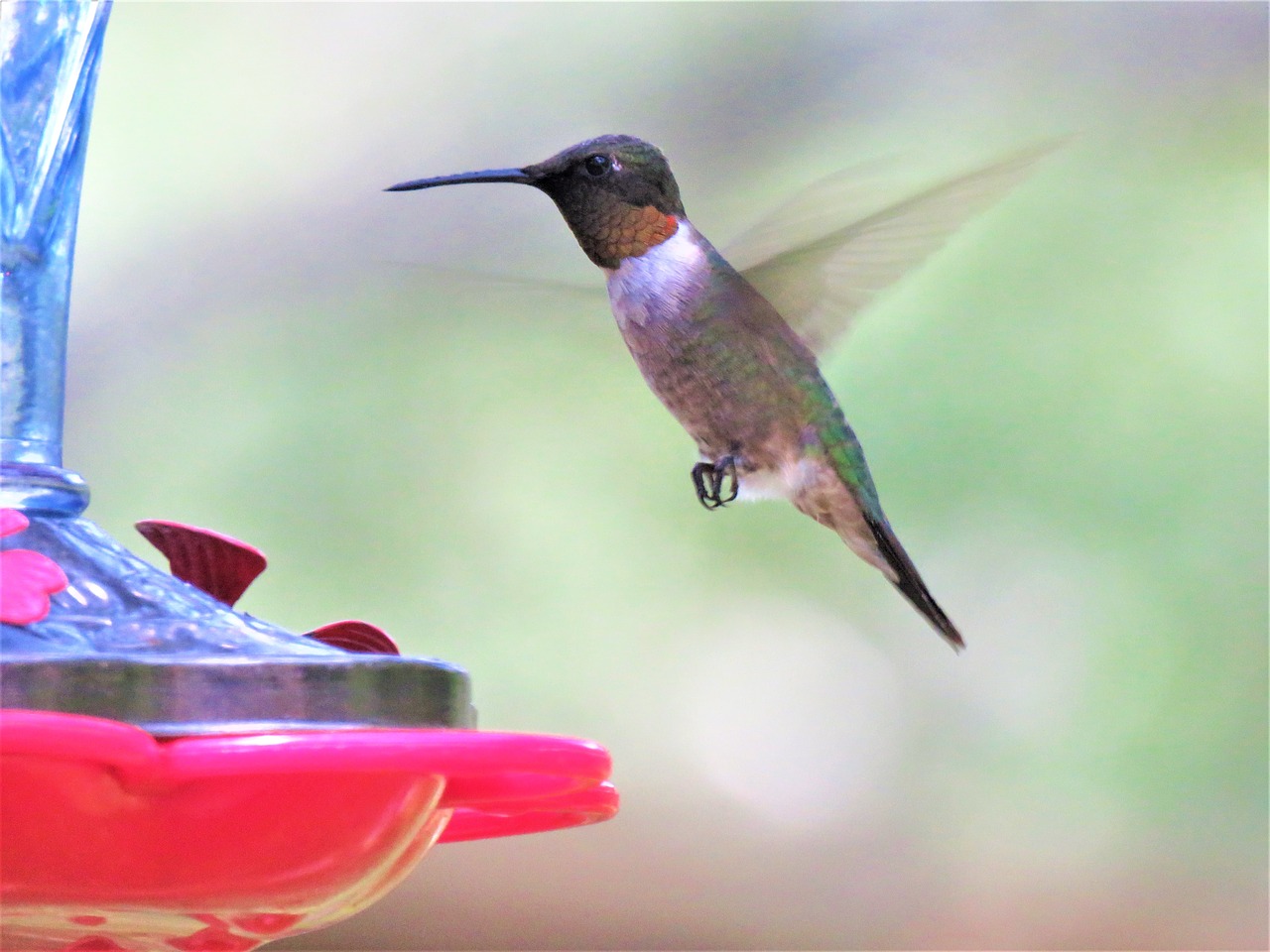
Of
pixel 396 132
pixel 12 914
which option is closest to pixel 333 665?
pixel 12 914

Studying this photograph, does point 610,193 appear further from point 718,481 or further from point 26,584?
point 26,584

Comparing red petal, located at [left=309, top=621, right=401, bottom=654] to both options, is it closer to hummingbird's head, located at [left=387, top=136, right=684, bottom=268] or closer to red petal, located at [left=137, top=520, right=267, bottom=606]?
red petal, located at [left=137, top=520, right=267, bottom=606]

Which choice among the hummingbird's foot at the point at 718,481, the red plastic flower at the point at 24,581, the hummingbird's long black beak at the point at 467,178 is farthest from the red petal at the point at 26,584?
the hummingbird's foot at the point at 718,481

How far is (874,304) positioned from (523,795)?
1235mm

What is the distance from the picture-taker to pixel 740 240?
238cm

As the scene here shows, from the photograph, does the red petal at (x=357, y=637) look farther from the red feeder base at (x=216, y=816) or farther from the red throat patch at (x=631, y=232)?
the red throat patch at (x=631, y=232)

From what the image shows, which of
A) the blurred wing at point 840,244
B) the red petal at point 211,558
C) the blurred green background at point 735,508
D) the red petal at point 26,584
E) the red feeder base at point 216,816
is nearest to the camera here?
the red feeder base at point 216,816

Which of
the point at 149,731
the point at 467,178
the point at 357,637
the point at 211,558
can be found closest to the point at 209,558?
the point at 211,558

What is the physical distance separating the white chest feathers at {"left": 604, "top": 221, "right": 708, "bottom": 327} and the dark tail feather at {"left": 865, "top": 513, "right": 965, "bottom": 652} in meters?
0.45

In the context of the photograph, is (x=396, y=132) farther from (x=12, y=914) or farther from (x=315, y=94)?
(x=12, y=914)

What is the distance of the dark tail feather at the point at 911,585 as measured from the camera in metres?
2.24

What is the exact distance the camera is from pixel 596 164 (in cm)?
224

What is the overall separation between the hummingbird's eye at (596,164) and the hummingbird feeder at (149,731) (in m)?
0.82

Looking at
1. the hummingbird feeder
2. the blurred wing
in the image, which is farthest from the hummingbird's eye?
the hummingbird feeder
